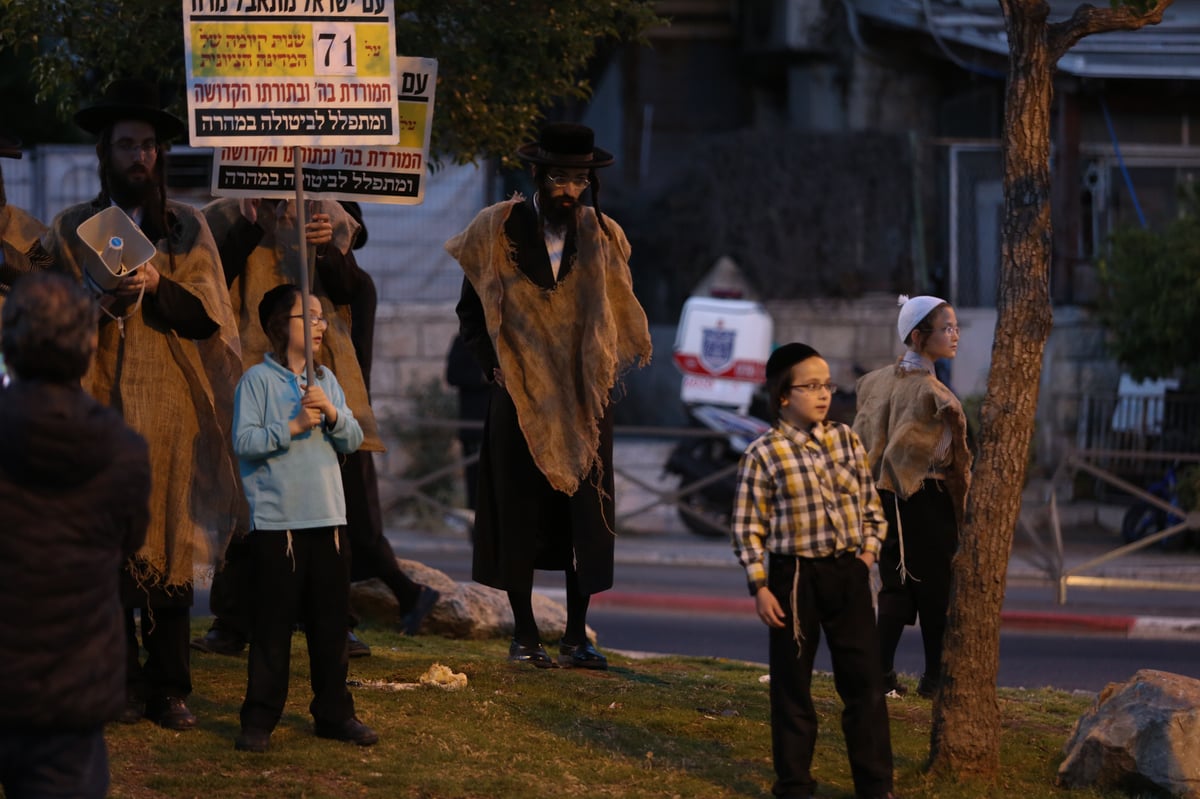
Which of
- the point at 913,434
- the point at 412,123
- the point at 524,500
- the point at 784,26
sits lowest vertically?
the point at 524,500

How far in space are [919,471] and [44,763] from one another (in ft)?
14.5

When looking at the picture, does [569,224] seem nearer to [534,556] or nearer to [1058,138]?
[534,556]

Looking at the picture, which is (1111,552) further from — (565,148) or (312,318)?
(312,318)

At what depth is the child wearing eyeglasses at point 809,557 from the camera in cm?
561

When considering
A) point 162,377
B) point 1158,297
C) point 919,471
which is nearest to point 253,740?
point 162,377

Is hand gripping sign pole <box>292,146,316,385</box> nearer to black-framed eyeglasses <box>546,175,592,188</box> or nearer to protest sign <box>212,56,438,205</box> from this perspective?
protest sign <box>212,56,438,205</box>

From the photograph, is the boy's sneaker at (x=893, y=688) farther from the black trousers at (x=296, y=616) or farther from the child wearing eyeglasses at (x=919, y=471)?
the black trousers at (x=296, y=616)

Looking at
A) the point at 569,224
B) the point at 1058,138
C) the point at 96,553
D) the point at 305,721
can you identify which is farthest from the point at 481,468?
the point at 1058,138

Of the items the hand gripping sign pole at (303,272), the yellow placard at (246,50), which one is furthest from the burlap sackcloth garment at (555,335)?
the yellow placard at (246,50)

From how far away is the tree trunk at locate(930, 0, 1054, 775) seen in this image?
238 inches

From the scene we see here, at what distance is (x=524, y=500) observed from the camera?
7723 millimetres

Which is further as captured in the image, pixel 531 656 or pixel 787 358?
pixel 531 656

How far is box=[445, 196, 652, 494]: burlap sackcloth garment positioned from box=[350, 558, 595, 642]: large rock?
1.79m

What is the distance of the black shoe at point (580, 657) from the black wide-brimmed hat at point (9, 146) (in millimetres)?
3079
